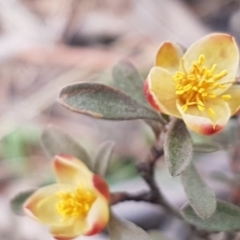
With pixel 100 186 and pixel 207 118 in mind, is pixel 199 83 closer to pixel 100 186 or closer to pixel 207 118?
pixel 207 118

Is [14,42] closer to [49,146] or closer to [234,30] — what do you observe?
[234,30]

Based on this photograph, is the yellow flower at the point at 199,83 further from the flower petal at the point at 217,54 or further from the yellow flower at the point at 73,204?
the yellow flower at the point at 73,204

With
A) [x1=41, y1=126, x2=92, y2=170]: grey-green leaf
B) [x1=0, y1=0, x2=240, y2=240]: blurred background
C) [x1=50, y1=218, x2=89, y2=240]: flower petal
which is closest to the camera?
[x1=50, y1=218, x2=89, y2=240]: flower petal

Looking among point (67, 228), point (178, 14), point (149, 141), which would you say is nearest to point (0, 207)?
point (149, 141)

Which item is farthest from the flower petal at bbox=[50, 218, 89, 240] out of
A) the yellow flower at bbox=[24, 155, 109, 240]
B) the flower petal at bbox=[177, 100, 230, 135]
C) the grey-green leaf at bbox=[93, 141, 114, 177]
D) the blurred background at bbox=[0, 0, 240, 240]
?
the blurred background at bbox=[0, 0, 240, 240]

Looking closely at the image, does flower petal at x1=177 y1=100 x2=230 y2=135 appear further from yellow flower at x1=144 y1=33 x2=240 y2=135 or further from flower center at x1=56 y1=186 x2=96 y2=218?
flower center at x1=56 y1=186 x2=96 y2=218

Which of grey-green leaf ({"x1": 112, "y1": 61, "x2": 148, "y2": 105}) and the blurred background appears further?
the blurred background

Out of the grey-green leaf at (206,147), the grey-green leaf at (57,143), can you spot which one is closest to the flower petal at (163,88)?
the grey-green leaf at (206,147)
